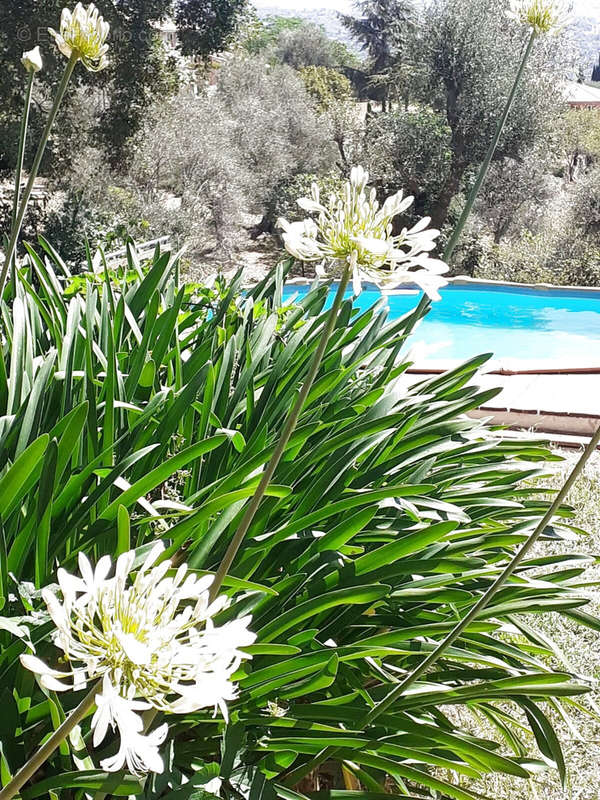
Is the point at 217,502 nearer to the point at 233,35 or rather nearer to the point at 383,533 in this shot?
the point at 383,533

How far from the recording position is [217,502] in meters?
1.35

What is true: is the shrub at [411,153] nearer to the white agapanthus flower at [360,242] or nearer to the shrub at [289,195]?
the shrub at [289,195]

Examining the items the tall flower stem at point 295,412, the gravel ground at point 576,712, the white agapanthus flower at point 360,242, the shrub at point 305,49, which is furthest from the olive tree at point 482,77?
the shrub at point 305,49

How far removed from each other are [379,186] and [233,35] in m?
5.29

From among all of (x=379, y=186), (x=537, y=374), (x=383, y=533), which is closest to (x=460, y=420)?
(x=383, y=533)

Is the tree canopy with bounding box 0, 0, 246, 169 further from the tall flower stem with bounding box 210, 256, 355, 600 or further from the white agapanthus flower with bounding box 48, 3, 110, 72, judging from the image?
the tall flower stem with bounding box 210, 256, 355, 600

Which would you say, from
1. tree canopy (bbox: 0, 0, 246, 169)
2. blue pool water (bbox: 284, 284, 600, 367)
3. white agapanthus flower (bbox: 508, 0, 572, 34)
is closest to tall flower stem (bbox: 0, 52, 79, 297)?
white agapanthus flower (bbox: 508, 0, 572, 34)

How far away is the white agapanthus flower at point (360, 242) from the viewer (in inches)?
33.5

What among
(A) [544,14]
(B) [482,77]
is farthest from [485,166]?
(B) [482,77]

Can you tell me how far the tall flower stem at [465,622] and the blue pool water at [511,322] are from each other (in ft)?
28.9

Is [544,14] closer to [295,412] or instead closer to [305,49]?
[295,412]

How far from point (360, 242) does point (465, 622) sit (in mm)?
442

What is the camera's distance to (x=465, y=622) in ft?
2.99

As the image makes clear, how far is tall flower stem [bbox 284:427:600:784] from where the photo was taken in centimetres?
88
